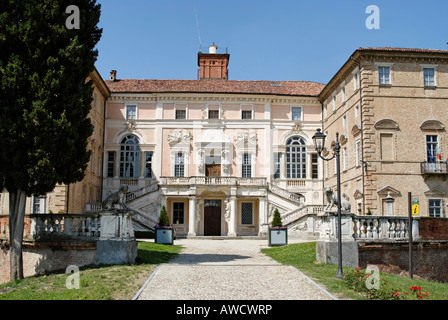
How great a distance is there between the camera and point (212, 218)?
3806 centimetres

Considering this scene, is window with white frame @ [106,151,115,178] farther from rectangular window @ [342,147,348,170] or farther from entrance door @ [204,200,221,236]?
rectangular window @ [342,147,348,170]

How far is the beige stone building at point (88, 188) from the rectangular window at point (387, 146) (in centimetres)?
1850

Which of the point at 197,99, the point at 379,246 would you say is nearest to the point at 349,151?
the point at 197,99

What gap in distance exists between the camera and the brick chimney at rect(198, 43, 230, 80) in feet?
172

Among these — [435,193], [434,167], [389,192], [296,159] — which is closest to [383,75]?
[434,167]

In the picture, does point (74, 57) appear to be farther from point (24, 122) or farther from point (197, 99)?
point (197, 99)

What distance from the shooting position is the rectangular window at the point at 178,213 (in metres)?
37.8

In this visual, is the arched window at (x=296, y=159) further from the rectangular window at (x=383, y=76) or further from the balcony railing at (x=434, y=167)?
the balcony railing at (x=434, y=167)

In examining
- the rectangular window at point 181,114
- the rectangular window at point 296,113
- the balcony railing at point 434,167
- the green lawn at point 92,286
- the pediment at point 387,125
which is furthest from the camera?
the rectangular window at point 296,113

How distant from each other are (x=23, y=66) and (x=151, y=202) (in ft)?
74.1

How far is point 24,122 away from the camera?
14.1 meters

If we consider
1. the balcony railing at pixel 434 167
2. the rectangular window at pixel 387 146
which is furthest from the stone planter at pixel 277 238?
the balcony railing at pixel 434 167

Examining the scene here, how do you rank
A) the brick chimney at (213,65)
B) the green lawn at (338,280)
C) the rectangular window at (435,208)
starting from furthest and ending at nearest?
the brick chimney at (213,65), the rectangular window at (435,208), the green lawn at (338,280)

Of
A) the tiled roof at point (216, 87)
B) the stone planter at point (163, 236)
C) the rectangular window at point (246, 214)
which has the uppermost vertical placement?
the tiled roof at point (216, 87)
